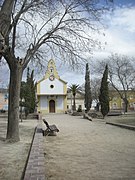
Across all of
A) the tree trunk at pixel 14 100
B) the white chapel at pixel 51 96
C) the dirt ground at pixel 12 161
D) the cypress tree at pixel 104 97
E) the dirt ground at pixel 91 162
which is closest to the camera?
the dirt ground at pixel 91 162

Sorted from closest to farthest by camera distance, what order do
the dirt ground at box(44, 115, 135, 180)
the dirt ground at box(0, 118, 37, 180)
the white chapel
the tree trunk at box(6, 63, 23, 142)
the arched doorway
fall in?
the dirt ground at box(44, 115, 135, 180), the dirt ground at box(0, 118, 37, 180), the tree trunk at box(6, 63, 23, 142), the white chapel, the arched doorway

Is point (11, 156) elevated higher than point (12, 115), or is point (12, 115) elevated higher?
point (12, 115)

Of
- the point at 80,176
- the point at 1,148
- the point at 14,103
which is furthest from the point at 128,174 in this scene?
the point at 14,103

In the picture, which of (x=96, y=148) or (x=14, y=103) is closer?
(x=96, y=148)

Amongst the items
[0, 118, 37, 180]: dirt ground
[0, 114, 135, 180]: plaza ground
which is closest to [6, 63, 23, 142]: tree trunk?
[0, 118, 37, 180]: dirt ground

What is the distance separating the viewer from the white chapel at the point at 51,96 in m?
58.4

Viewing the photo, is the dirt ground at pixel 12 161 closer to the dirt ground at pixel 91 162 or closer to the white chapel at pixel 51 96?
the dirt ground at pixel 91 162

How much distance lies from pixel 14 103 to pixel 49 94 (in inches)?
1826

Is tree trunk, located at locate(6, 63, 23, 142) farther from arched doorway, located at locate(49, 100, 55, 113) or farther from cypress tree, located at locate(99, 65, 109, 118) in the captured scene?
arched doorway, located at locate(49, 100, 55, 113)

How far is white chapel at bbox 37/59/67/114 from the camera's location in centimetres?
5841

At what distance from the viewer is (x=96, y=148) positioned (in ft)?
33.0

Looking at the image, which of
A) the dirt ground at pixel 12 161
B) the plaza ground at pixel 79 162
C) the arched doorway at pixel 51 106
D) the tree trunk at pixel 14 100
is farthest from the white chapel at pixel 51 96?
the plaza ground at pixel 79 162

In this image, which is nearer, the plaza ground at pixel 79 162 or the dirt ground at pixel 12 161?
the plaza ground at pixel 79 162

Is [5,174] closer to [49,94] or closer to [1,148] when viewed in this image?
[1,148]
